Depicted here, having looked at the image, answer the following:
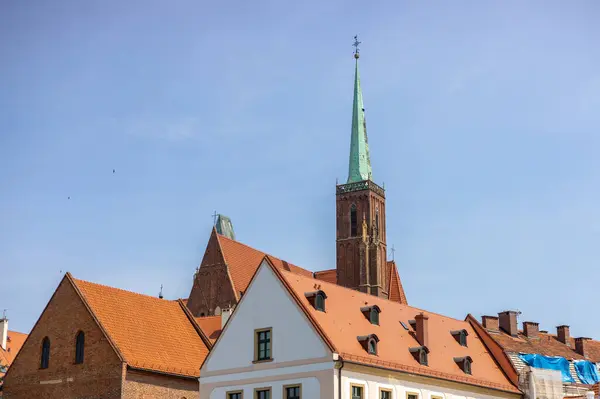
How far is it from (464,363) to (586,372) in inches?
557

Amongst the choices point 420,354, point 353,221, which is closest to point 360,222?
point 353,221

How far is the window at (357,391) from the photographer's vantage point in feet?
153

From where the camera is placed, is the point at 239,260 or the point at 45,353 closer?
the point at 45,353

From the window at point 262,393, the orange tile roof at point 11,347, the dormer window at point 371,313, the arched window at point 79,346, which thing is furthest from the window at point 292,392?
the orange tile roof at point 11,347

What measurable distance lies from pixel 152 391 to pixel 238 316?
784 centimetres

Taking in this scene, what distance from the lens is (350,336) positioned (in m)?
48.6

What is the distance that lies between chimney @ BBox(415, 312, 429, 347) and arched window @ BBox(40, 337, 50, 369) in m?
22.0

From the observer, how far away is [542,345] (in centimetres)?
6512

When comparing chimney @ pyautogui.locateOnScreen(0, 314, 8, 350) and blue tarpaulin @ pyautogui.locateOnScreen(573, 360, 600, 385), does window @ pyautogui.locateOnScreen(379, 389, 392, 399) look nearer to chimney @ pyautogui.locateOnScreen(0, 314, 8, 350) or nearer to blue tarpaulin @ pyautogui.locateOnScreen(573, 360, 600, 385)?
blue tarpaulin @ pyautogui.locateOnScreen(573, 360, 600, 385)

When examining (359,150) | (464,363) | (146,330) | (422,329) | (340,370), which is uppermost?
(359,150)

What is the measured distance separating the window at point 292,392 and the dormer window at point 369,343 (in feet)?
13.5

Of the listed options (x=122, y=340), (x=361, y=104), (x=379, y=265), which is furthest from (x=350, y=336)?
(x=361, y=104)

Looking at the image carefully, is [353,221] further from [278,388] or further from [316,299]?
[278,388]

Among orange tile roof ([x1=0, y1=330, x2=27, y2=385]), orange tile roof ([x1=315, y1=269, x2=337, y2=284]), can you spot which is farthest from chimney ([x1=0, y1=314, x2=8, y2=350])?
orange tile roof ([x1=315, y1=269, x2=337, y2=284])
